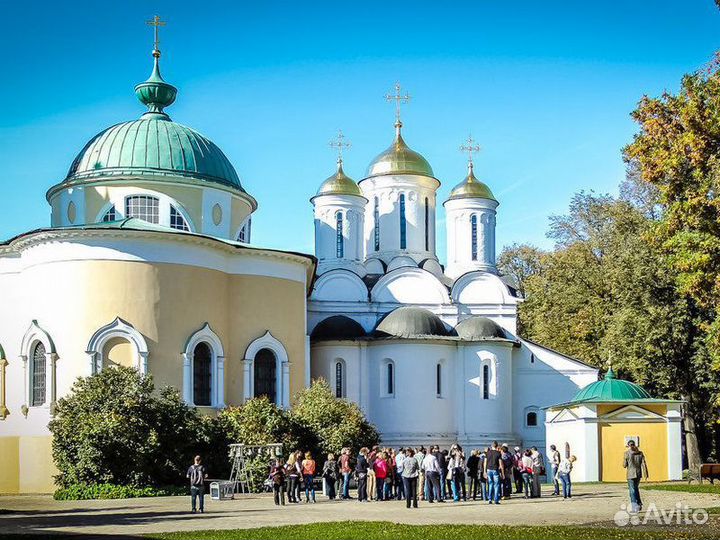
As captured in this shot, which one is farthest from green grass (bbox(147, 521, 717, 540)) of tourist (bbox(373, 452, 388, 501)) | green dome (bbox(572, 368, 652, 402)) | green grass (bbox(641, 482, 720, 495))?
green dome (bbox(572, 368, 652, 402))

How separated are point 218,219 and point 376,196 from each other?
47.1 feet

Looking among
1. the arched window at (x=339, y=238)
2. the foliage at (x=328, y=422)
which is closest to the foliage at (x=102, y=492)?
the foliage at (x=328, y=422)

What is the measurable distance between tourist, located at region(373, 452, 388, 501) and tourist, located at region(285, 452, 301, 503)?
1.90 m

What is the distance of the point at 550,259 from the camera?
172 ft

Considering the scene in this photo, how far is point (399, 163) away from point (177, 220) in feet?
54.3

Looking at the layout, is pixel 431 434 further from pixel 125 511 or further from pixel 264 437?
pixel 125 511

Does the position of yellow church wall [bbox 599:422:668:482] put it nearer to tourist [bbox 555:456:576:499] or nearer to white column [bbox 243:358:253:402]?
tourist [bbox 555:456:576:499]

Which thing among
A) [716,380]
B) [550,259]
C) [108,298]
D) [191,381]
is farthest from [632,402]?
[550,259]

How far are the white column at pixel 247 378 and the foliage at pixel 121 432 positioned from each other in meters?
4.47

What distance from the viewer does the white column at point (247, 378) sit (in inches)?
1393

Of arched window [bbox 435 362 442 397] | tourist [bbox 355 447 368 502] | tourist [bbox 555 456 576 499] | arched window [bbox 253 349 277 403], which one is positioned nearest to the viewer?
tourist [bbox 555 456 576 499]

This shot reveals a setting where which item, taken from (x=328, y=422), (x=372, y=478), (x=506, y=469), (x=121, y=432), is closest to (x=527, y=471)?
(x=506, y=469)

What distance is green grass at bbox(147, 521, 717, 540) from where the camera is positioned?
16547 mm

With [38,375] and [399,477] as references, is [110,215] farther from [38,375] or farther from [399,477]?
[399,477]
